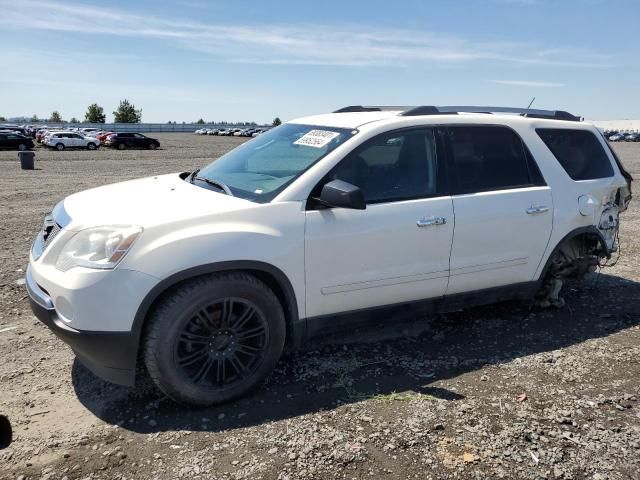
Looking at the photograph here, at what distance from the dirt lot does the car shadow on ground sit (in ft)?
0.05

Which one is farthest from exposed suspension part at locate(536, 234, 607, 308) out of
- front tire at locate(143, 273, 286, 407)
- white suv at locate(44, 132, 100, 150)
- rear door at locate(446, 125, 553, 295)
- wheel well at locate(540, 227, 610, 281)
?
white suv at locate(44, 132, 100, 150)

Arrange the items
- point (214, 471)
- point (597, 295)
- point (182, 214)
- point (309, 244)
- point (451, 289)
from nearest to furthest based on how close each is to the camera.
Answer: point (214, 471) < point (182, 214) < point (309, 244) < point (451, 289) < point (597, 295)

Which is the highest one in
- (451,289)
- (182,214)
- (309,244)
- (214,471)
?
(182,214)

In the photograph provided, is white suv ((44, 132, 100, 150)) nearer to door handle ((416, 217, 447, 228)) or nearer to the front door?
the front door

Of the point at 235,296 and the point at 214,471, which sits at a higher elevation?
the point at 235,296

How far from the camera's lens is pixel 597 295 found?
5723 mm

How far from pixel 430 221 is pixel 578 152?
6.64 feet

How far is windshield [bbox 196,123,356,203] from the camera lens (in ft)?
12.2

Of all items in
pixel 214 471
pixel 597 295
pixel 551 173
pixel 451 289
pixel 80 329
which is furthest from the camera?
pixel 597 295

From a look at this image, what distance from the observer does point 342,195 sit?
340 centimetres

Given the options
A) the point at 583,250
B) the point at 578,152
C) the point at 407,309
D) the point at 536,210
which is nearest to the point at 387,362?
the point at 407,309

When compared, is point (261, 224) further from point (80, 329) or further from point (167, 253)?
point (80, 329)

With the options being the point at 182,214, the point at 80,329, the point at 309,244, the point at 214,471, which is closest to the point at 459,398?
the point at 309,244

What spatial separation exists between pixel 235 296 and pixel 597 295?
425cm
